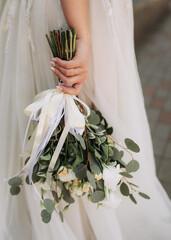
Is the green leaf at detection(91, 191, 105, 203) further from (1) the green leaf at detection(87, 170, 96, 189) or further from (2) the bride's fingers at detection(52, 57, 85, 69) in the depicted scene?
(2) the bride's fingers at detection(52, 57, 85, 69)

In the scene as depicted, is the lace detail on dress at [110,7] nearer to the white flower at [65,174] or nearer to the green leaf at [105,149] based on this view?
the green leaf at [105,149]

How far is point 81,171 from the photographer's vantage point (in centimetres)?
108

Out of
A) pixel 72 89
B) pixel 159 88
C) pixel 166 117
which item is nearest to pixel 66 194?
pixel 72 89

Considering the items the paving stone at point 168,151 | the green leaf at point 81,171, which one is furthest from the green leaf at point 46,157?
the paving stone at point 168,151

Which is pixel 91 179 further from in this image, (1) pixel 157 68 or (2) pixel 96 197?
(1) pixel 157 68

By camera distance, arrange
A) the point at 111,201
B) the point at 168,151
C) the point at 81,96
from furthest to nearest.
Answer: the point at 168,151 → the point at 81,96 → the point at 111,201

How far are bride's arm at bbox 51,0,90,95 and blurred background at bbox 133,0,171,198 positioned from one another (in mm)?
1019

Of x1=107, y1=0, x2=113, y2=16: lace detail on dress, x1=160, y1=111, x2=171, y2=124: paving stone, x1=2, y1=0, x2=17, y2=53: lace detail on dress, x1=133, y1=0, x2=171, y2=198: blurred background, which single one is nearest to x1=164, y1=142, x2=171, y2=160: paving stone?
x1=133, y1=0, x2=171, y2=198: blurred background

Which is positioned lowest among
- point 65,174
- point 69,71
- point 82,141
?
point 65,174

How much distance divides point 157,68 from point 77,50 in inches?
92.5

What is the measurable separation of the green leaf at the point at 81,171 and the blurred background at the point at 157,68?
900 mm

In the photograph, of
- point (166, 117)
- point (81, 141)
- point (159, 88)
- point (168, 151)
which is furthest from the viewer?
point (159, 88)

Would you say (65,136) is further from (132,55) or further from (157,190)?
(157,190)

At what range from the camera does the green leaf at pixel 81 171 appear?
1074 mm
